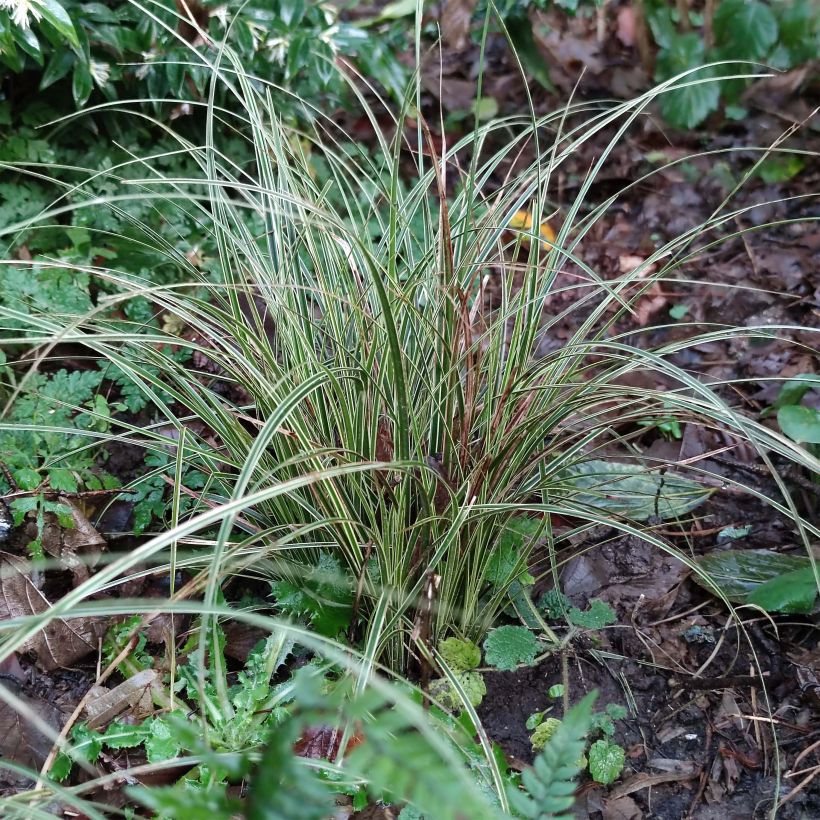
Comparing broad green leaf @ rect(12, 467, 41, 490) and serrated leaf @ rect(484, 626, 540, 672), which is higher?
broad green leaf @ rect(12, 467, 41, 490)

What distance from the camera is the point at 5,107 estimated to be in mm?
2287

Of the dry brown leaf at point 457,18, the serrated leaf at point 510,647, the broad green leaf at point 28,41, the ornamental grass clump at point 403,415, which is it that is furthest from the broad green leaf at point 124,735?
the dry brown leaf at point 457,18

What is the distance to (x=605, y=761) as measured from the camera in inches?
57.5

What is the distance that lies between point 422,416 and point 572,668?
2.06ft

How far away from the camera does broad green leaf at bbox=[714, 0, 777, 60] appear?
2.82 metres

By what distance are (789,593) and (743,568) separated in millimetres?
198

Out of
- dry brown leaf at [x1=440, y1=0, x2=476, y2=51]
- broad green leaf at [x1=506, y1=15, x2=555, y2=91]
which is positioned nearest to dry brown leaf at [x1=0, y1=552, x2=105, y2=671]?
dry brown leaf at [x1=440, y1=0, x2=476, y2=51]

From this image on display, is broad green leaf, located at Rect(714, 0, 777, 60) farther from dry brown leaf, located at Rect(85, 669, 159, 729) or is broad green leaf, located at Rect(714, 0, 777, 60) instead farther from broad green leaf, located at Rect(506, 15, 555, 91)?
dry brown leaf, located at Rect(85, 669, 159, 729)

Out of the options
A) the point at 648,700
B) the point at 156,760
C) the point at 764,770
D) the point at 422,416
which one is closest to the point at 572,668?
the point at 648,700

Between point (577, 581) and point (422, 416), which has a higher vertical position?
point (422, 416)

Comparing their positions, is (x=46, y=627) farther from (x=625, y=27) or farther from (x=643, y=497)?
(x=625, y=27)

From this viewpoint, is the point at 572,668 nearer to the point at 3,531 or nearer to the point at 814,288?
the point at 3,531

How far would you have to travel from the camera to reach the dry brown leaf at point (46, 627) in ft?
5.44

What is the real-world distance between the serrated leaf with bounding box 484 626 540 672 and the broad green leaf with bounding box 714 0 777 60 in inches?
91.7
